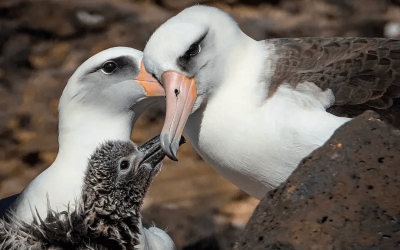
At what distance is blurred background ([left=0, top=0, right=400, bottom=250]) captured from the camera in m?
8.86

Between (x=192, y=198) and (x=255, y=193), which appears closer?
(x=255, y=193)

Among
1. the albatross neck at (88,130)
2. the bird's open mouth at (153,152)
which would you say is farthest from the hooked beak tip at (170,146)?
the albatross neck at (88,130)

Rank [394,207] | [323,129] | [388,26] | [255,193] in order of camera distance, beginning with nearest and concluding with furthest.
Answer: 1. [394,207]
2. [323,129]
3. [255,193]
4. [388,26]

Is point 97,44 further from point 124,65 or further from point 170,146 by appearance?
point 170,146

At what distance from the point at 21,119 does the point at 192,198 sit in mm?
2013

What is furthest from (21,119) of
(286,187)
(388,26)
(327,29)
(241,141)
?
(286,187)

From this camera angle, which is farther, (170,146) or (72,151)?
(72,151)

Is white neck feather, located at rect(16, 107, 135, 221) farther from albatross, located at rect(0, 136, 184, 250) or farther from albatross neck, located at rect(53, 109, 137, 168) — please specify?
albatross, located at rect(0, 136, 184, 250)

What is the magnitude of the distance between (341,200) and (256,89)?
6.20 feet

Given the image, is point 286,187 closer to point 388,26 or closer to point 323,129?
point 323,129

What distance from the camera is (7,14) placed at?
8984 mm

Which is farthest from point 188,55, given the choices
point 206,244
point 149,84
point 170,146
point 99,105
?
point 206,244

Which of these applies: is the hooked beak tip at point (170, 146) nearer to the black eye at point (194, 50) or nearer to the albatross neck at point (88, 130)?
the black eye at point (194, 50)

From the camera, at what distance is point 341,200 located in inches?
119
